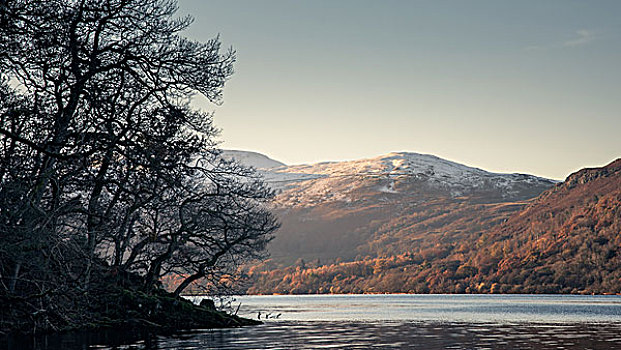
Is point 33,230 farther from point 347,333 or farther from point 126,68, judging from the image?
point 347,333

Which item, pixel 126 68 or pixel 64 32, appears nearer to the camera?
pixel 64 32

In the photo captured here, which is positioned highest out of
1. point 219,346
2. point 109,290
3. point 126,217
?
point 126,217

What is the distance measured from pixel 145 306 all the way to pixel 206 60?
73.2 feet

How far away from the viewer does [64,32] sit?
20406 millimetres

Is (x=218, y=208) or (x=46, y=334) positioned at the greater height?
(x=218, y=208)

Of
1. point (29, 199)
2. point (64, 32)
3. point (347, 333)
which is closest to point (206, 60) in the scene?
point (64, 32)

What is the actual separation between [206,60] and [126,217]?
56.3 feet

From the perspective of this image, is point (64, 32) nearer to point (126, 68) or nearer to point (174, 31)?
point (126, 68)

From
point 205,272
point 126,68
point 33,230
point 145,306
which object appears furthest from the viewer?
point 205,272

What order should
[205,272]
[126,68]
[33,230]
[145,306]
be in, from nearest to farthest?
[33,230]
[126,68]
[145,306]
[205,272]

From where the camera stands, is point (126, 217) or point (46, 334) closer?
point (46, 334)

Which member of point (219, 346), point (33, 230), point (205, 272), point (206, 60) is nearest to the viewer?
point (33, 230)

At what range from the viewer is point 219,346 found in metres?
34.5

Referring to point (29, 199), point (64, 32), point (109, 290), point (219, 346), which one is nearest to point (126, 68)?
point (64, 32)
